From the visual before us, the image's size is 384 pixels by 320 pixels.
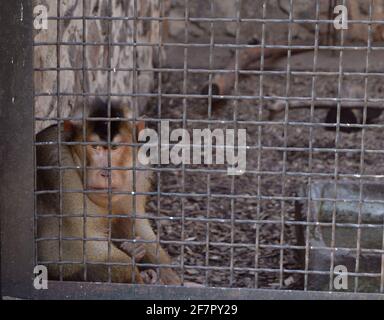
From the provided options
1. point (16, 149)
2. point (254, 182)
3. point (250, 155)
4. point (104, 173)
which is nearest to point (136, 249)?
point (104, 173)

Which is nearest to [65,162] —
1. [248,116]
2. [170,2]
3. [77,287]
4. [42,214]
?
[42,214]

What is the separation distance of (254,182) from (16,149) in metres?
3.00

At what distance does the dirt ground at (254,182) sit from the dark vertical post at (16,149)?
0.55 meters

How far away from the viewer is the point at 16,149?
328 cm

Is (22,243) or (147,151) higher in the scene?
(147,151)

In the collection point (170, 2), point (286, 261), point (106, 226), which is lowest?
point (286, 261)

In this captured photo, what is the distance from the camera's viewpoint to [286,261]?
4660mm

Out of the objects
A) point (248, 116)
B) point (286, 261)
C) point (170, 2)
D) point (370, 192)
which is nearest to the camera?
point (286, 261)

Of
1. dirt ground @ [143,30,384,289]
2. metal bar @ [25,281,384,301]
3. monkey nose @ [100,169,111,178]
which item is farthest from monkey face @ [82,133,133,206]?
metal bar @ [25,281,384,301]

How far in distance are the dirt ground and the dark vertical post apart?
0.55 meters

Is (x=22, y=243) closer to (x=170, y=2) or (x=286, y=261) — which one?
(x=286, y=261)

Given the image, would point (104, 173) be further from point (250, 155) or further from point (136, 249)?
point (250, 155)

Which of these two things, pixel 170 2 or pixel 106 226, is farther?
pixel 170 2

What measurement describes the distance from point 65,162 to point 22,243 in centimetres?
41
